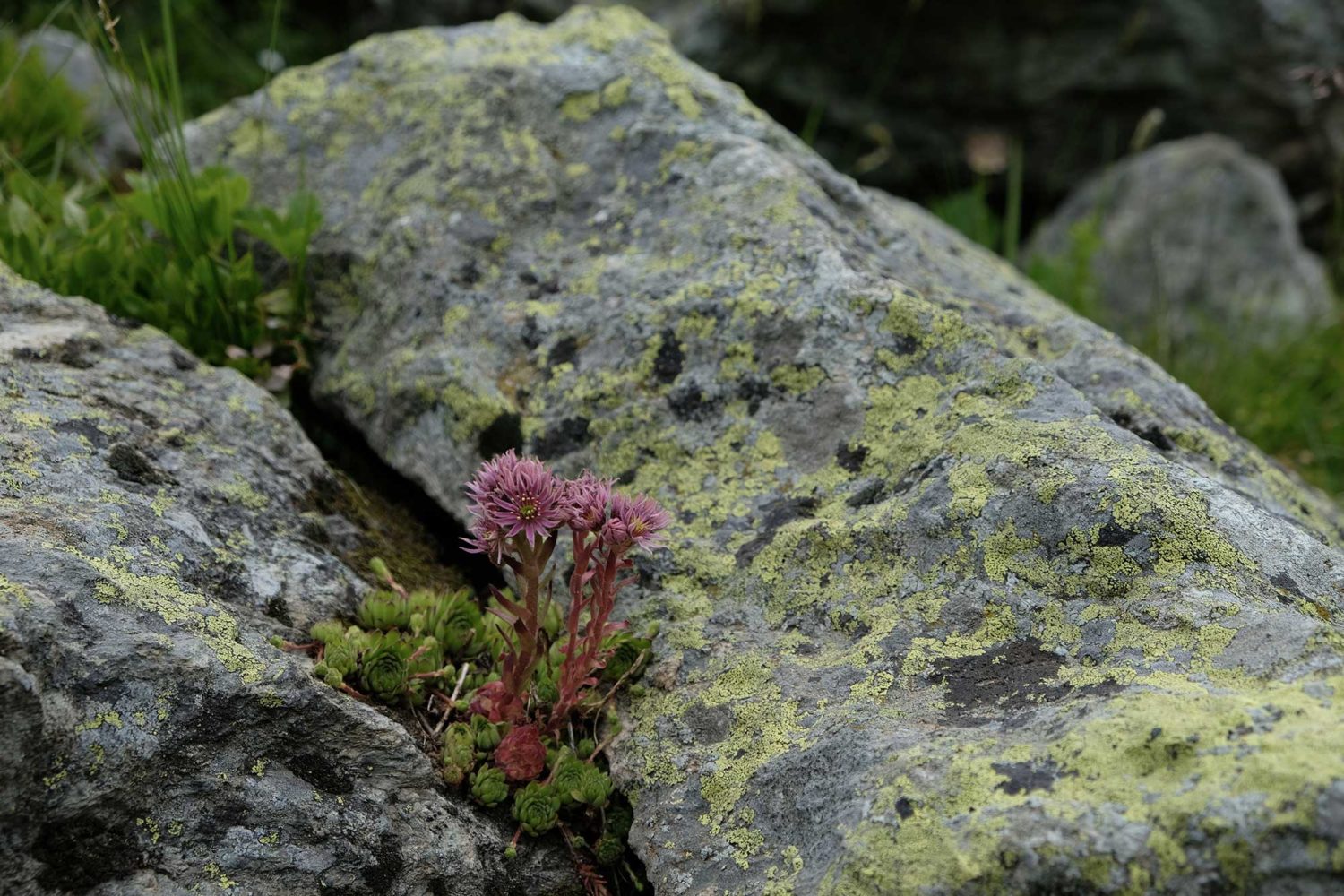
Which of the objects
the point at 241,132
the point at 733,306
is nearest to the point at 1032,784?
the point at 733,306

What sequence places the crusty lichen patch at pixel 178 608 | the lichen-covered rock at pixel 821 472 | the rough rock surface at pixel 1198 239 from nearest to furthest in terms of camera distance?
1. the lichen-covered rock at pixel 821 472
2. the crusty lichen patch at pixel 178 608
3. the rough rock surface at pixel 1198 239

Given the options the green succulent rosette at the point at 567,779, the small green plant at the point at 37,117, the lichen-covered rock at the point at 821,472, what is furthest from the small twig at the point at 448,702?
the small green plant at the point at 37,117

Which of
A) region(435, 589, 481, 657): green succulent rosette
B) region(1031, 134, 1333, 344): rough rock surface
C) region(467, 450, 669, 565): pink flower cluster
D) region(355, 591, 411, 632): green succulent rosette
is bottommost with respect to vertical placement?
region(1031, 134, 1333, 344): rough rock surface

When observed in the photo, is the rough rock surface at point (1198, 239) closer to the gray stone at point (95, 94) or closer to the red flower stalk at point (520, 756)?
the red flower stalk at point (520, 756)

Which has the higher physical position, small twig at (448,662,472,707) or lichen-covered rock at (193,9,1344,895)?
lichen-covered rock at (193,9,1344,895)

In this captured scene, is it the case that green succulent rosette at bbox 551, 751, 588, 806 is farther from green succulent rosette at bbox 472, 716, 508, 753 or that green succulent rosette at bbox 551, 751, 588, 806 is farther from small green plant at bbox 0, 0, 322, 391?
small green plant at bbox 0, 0, 322, 391

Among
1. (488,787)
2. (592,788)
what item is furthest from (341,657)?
(592,788)

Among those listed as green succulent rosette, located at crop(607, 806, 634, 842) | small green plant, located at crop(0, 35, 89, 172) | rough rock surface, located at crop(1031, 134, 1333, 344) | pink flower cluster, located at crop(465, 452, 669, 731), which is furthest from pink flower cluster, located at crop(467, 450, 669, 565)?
rough rock surface, located at crop(1031, 134, 1333, 344)

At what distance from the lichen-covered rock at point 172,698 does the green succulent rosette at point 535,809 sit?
68 millimetres

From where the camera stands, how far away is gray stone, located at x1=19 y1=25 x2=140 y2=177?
645 centimetres

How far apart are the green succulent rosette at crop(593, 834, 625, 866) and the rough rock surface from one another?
590 centimetres

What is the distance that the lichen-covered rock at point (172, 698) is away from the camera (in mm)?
2252

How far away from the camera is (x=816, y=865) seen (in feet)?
7.65

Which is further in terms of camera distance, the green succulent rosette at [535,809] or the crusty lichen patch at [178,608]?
the green succulent rosette at [535,809]
